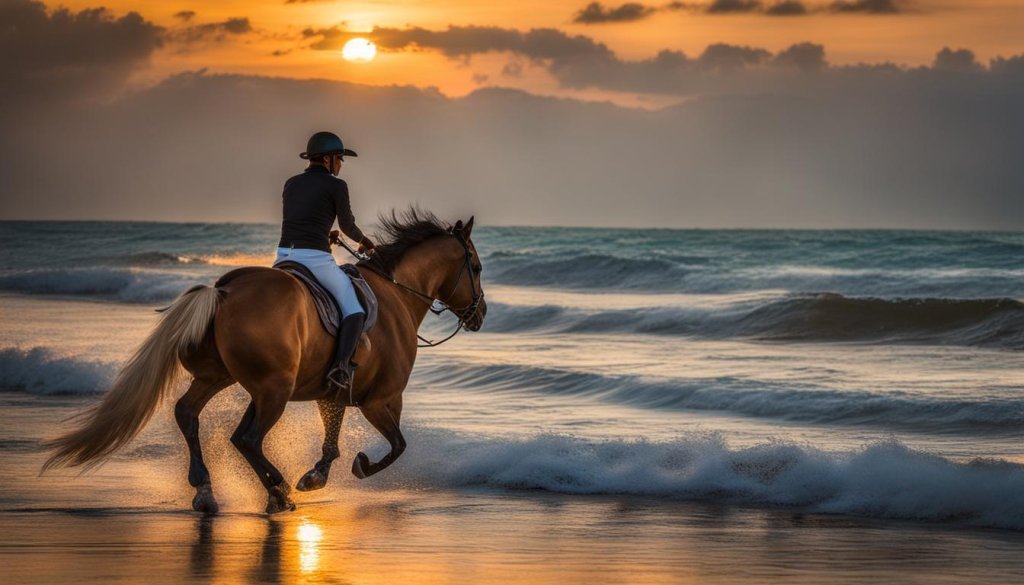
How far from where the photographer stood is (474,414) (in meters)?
14.0

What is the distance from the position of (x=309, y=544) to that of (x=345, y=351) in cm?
147

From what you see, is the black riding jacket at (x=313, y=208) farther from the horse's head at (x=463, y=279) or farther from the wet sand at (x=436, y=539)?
the wet sand at (x=436, y=539)

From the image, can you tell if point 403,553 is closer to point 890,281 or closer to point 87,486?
point 87,486

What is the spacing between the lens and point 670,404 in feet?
47.7

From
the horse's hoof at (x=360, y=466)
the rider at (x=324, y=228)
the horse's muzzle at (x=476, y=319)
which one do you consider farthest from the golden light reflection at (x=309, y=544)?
the horse's muzzle at (x=476, y=319)

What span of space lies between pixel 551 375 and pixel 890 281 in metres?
20.6

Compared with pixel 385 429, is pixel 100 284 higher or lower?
lower

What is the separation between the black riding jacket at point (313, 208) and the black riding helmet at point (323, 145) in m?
0.11

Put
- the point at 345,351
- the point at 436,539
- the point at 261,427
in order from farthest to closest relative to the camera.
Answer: the point at 345,351, the point at 261,427, the point at 436,539

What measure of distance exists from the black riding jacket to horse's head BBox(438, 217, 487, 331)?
4.64 feet

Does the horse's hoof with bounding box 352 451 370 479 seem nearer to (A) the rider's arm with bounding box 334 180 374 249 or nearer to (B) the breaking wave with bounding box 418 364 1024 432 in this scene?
(A) the rider's arm with bounding box 334 180 374 249

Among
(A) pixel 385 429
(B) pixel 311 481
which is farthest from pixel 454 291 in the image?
(B) pixel 311 481

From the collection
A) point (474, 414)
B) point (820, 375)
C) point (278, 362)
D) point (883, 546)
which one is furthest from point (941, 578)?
point (820, 375)

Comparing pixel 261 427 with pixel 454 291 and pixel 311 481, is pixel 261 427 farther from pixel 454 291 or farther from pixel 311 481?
pixel 454 291
